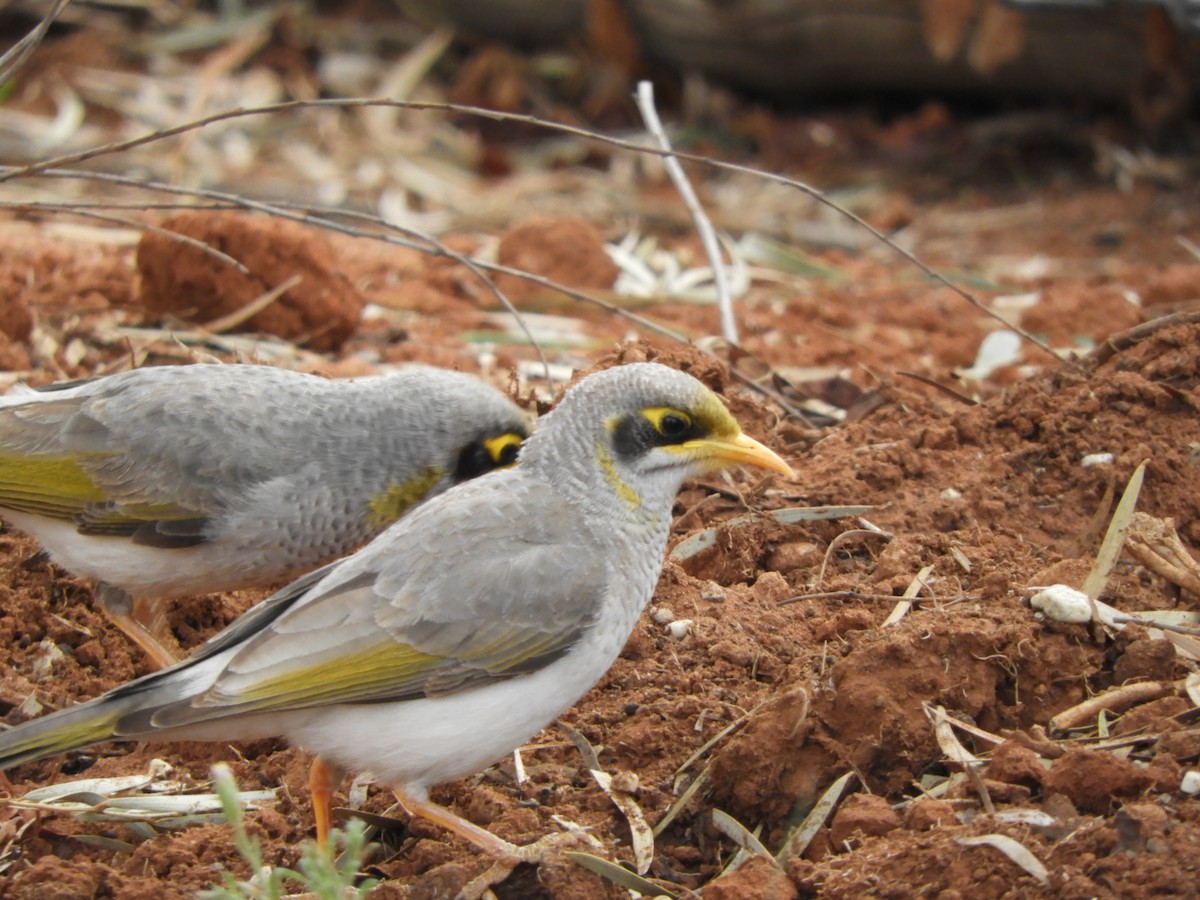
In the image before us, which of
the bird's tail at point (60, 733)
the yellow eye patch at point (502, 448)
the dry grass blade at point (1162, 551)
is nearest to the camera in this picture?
the bird's tail at point (60, 733)

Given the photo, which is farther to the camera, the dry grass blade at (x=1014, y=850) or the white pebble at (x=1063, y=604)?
the white pebble at (x=1063, y=604)

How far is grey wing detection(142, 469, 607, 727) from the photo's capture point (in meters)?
4.09

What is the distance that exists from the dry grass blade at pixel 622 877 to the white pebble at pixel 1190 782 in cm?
134

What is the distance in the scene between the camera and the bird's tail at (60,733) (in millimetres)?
3912

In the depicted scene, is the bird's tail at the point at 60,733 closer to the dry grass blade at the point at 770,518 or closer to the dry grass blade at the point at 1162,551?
the dry grass blade at the point at 770,518

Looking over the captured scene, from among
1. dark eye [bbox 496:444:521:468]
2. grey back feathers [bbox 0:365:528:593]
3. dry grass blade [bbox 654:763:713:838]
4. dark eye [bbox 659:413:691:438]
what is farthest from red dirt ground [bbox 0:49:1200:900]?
dark eye [bbox 659:413:691:438]

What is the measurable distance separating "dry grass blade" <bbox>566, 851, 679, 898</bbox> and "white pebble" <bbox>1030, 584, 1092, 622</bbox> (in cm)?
143

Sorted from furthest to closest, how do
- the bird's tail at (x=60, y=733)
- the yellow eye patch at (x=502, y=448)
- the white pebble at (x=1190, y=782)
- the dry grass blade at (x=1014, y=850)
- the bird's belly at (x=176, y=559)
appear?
the yellow eye patch at (x=502, y=448)
the bird's belly at (x=176, y=559)
the bird's tail at (x=60, y=733)
the white pebble at (x=1190, y=782)
the dry grass blade at (x=1014, y=850)

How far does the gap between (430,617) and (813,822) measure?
124 centimetres

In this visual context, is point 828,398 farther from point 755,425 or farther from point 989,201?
point 989,201

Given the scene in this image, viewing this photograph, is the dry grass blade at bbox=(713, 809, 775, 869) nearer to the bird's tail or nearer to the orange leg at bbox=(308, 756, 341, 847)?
the orange leg at bbox=(308, 756, 341, 847)

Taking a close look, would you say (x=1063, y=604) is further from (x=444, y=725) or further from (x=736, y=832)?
(x=444, y=725)

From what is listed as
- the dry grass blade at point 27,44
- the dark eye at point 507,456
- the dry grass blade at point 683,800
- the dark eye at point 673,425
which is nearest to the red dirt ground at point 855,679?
the dry grass blade at point 683,800

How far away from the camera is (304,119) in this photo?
13211mm
